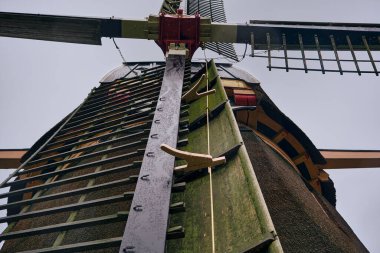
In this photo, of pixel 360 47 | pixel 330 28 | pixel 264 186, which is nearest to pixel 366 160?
pixel 360 47

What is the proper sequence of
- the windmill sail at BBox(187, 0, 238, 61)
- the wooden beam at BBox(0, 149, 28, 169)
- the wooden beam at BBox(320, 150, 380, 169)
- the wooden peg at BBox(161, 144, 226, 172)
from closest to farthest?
the wooden peg at BBox(161, 144, 226, 172)
the wooden beam at BBox(0, 149, 28, 169)
the wooden beam at BBox(320, 150, 380, 169)
the windmill sail at BBox(187, 0, 238, 61)

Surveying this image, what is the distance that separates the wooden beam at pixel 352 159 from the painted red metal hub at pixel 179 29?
9.45 ft

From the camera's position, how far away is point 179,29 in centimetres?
518

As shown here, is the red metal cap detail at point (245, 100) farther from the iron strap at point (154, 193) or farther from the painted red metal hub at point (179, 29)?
the iron strap at point (154, 193)

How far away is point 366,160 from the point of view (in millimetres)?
5840

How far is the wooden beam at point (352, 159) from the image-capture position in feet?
19.1

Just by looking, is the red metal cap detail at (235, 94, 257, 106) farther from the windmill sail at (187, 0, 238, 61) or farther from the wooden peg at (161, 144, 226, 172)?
the wooden peg at (161, 144, 226, 172)

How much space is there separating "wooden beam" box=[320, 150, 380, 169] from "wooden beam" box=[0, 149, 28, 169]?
15.9ft

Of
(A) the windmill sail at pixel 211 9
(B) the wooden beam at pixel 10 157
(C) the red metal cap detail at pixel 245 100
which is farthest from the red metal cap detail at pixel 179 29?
(B) the wooden beam at pixel 10 157

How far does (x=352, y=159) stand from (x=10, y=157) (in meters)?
5.42

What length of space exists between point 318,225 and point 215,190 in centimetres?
112

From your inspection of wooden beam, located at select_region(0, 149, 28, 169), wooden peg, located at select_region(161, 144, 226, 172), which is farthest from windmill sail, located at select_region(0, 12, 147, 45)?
wooden peg, located at select_region(161, 144, 226, 172)

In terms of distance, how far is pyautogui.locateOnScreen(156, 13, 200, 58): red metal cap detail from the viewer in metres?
5.14

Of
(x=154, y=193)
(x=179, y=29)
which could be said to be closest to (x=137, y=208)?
(x=154, y=193)
